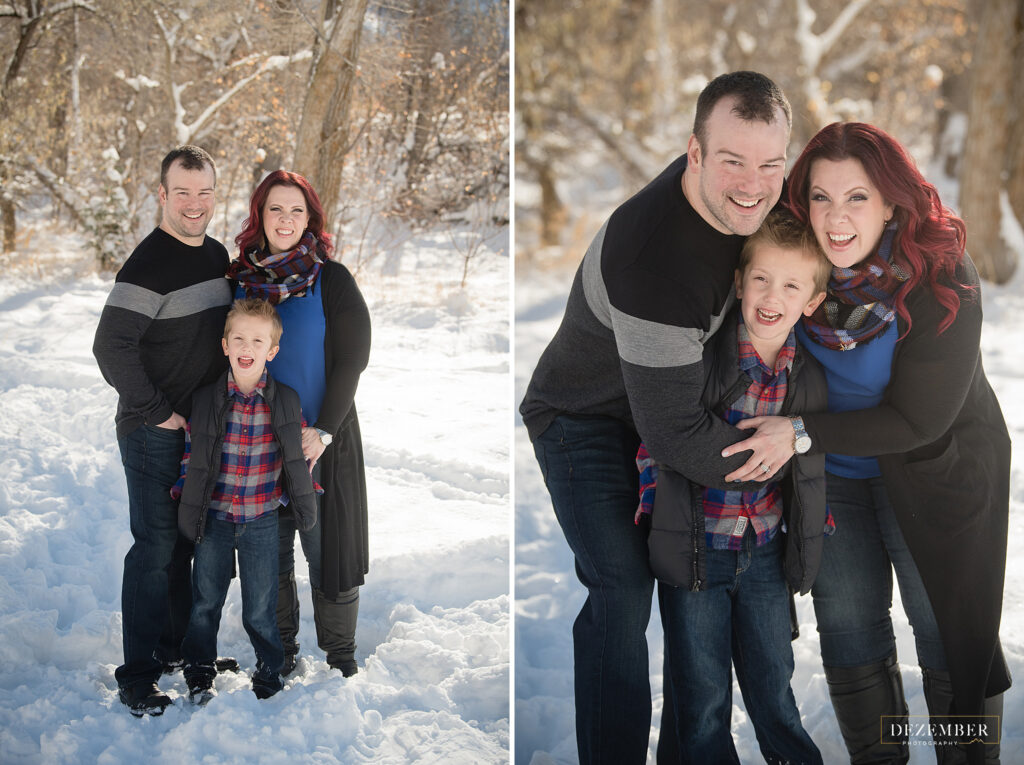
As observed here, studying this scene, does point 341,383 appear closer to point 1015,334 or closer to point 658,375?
point 658,375

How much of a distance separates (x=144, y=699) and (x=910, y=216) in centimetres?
252

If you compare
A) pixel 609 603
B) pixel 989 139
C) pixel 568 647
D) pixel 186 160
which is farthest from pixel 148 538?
pixel 989 139

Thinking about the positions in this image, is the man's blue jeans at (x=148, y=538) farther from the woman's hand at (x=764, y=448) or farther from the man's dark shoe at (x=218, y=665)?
the woman's hand at (x=764, y=448)

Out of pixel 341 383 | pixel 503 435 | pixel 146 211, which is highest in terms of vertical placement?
pixel 146 211

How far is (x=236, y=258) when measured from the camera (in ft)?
8.68

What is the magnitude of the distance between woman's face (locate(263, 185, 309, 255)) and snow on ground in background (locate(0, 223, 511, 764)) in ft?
1.90

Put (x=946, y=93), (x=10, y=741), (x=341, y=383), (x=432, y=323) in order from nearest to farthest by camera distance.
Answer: (x=10, y=741), (x=341, y=383), (x=432, y=323), (x=946, y=93)

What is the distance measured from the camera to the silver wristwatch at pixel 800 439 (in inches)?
84.4

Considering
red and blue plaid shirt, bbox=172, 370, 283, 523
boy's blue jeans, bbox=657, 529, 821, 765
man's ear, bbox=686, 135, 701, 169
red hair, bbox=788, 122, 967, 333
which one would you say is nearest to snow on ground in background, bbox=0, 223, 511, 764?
red and blue plaid shirt, bbox=172, 370, 283, 523

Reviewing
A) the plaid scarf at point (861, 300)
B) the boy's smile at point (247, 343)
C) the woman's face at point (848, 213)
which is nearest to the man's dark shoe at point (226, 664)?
the boy's smile at point (247, 343)

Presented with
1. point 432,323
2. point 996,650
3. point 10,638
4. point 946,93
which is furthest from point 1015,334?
point 10,638

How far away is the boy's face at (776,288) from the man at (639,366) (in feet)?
0.22

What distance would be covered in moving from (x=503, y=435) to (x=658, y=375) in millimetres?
1128

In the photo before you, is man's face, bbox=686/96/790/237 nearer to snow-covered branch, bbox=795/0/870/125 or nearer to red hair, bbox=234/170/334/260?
red hair, bbox=234/170/334/260
